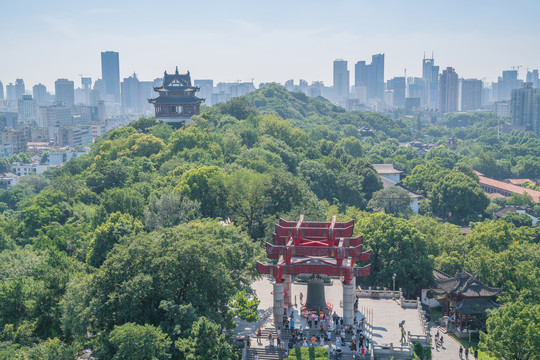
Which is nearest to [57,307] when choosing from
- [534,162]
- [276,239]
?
[276,239]

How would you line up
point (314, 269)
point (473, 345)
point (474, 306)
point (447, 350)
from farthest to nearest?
point (474, 306) < point (473, 345) < point (447, 350) < point (314, 269)

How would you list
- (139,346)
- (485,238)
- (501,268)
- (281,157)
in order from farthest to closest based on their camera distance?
(281,157)
(485,238)
(501,268)
(139,346)

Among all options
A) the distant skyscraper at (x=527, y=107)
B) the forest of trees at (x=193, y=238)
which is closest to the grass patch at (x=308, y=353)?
the forest of trees at (x=193, y=238)

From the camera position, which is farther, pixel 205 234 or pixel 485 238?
pixel 485 238

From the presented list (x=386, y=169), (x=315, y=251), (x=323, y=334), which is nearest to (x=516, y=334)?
(x=323, y=334)

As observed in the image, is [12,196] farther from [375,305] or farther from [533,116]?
[533,116]

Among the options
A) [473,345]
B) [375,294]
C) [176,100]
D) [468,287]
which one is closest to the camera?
[473,345]

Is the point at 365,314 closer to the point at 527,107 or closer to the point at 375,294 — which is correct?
the point at 375,294
